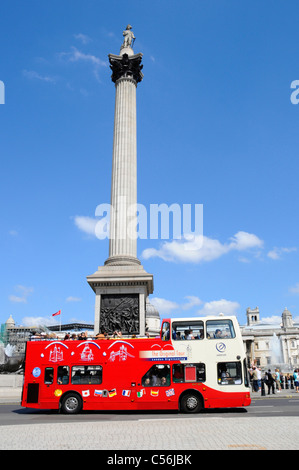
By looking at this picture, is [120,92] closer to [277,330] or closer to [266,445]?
[266,445]

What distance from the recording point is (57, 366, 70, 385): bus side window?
→ 1714cm

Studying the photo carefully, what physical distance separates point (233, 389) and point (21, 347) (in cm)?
7661

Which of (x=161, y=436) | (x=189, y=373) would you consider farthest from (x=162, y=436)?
(x=189, y=373)

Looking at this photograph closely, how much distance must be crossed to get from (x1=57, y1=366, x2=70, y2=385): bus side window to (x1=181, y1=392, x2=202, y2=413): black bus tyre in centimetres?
478

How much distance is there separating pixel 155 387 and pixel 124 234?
54.2ft

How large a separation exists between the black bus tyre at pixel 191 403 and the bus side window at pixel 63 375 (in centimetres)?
478

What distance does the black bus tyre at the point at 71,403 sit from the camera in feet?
55.3

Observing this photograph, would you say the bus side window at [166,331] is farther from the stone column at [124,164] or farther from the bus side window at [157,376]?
the stone column at [124,164]

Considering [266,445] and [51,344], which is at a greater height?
[51,344]

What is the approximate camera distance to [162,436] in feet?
31.6

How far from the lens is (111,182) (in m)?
34.1

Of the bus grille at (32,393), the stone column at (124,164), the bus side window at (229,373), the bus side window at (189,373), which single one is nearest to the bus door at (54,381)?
the bus grille at (32,393)
